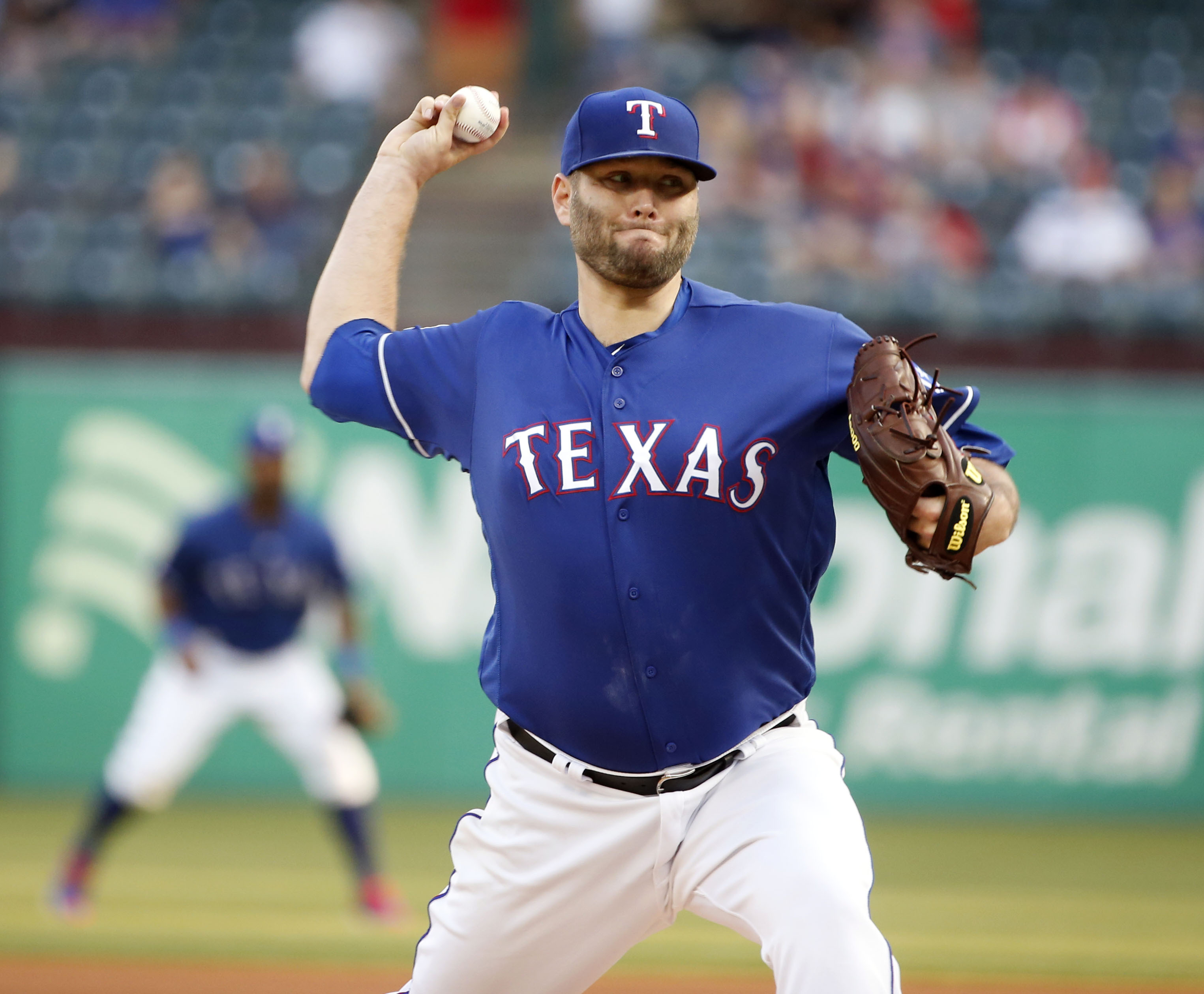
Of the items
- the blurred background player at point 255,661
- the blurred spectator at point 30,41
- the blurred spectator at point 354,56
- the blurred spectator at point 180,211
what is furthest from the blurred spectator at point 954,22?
the blurred background player at point 255,661

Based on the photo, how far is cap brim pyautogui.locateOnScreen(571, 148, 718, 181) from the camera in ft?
10.2

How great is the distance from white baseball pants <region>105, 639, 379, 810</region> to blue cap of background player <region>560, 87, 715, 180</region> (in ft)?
15.8

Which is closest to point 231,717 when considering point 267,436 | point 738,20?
point 267,436

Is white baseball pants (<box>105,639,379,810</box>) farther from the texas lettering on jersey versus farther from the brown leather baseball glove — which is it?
the brown leather baseball glove

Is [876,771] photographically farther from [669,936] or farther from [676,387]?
[676,387]

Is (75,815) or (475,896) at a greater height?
(475,896)

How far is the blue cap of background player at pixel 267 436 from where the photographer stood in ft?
25.4

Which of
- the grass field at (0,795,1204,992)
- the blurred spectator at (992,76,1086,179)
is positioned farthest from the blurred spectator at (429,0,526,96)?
the grass field at (0,795,1204,992)

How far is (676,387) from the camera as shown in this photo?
124 inches

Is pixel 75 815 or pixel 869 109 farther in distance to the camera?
pixel 869 109

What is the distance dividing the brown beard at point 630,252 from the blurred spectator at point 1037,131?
936cm

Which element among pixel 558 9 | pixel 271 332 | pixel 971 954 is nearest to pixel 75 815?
pixel 271 332

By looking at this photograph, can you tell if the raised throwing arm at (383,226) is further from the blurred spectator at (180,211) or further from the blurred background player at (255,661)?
the blurred spectator at (180,211)

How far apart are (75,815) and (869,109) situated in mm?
7365
